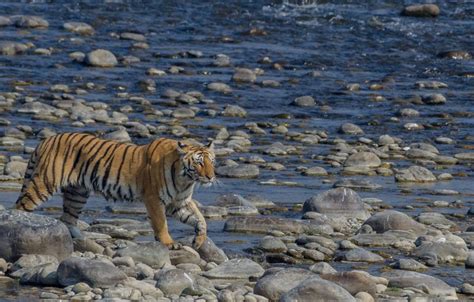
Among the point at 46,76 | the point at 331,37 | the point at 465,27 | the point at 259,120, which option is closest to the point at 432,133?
the point at 259,120

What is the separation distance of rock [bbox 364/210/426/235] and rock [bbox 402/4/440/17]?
19621 millimetres

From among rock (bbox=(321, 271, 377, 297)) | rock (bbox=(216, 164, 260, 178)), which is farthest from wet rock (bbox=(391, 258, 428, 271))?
rock (bbox=(216, 164, 260, 178))

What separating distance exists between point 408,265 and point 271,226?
1.90 m

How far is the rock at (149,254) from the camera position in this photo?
40.3ft

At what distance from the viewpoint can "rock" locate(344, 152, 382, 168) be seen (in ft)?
61.0

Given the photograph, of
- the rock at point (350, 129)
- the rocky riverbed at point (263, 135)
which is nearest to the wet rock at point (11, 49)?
the rocky riverbed at point (263, 135)

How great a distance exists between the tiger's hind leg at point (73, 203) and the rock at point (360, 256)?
247 cm

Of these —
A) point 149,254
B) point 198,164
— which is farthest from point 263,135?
point 149,254

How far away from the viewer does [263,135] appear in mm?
20969

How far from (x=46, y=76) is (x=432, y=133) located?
23.5 ft

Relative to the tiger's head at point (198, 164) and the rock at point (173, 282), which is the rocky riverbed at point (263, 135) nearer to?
the rock at point (173, 282)

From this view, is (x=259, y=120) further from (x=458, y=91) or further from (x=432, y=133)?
(x=458, y=91)

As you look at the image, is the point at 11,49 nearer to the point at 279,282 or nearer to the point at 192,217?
the point at 192,217

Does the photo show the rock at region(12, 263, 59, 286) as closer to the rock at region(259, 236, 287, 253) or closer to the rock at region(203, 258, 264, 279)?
the rock at region(203, 258, 264, 279)
